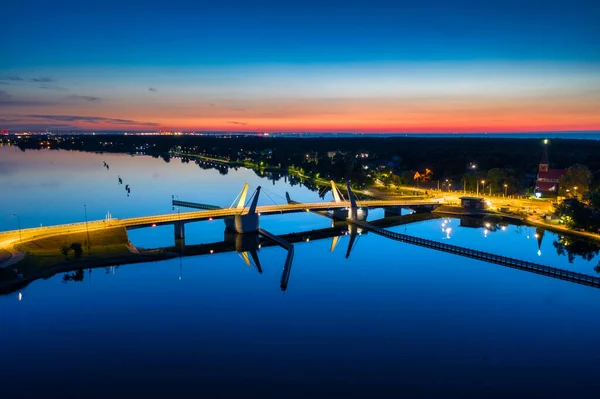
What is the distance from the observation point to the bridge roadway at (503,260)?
48.5 meters

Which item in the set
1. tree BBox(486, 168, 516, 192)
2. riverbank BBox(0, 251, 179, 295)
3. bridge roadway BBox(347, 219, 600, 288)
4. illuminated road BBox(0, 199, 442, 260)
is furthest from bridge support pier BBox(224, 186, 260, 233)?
tree BBox(486, 168, 516, 192)

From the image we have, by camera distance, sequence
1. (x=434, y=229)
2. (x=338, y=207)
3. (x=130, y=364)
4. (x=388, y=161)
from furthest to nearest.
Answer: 1. (x=388, y=161)
2. (x=338, y=207)
3. (x=434, y=229)
4. (x=130, y=364)

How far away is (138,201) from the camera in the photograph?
10550 cm

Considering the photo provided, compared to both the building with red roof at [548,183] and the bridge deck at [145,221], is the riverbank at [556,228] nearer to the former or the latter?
the building with red roof at [548,183]

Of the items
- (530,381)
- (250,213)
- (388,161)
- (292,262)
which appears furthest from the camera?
(388,161)

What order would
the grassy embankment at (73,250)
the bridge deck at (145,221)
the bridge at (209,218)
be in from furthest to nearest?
the bridge at (209,218) < the bridge deck at (145,221) < the grassy embankment at (73,250)

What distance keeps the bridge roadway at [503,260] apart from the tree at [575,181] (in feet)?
118

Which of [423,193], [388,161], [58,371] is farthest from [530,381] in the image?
[388,161]

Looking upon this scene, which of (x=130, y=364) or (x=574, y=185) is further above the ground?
(x=574, y=185)

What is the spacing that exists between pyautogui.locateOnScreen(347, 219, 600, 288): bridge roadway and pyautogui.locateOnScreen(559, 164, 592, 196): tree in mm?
35836

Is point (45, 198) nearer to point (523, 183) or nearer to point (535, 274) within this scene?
point (535, 274)

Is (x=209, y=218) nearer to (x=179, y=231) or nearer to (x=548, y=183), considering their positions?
(x=179, y=231)

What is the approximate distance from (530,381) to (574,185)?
6632 cm

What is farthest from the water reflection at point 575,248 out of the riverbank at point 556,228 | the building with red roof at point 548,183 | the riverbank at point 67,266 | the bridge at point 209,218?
the riverbank at point 67,266
